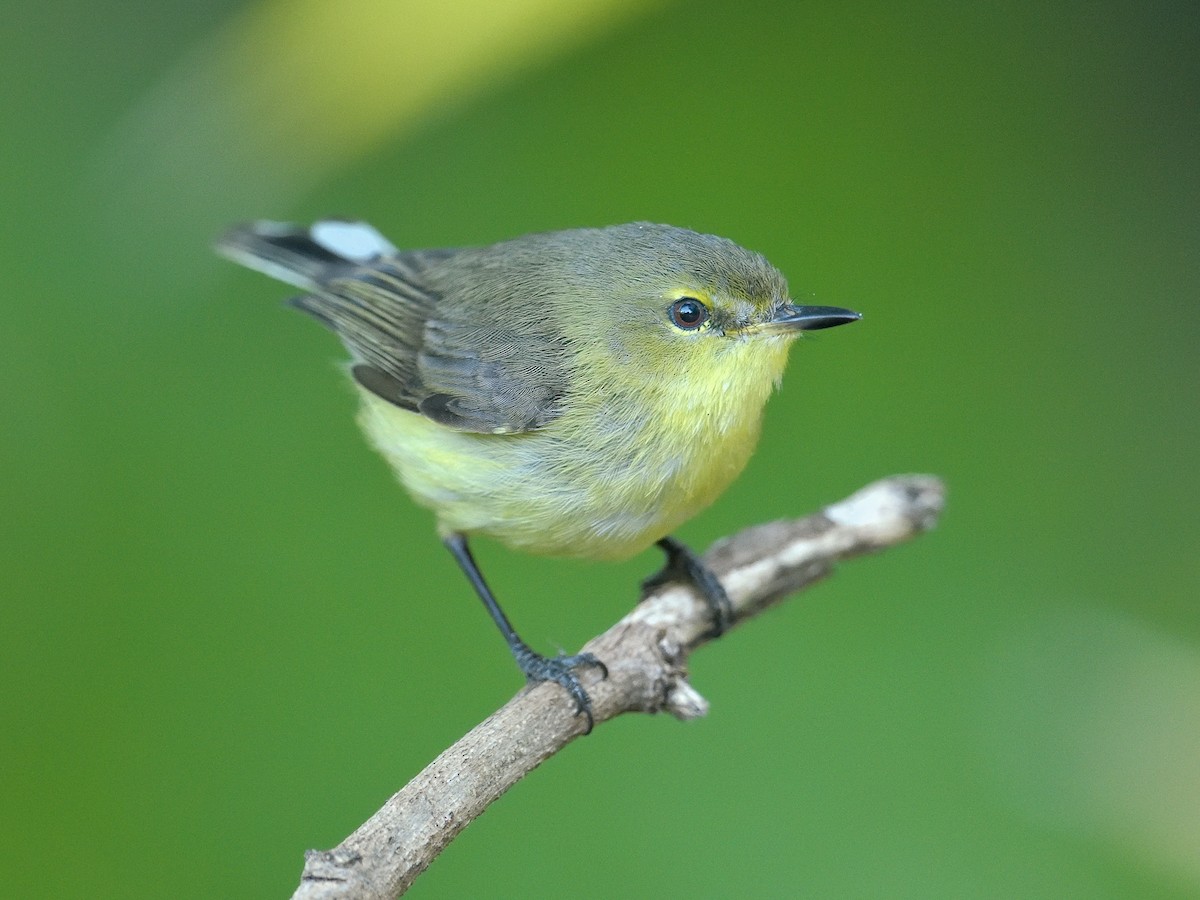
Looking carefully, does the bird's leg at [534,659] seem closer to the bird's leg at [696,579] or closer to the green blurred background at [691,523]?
the bird's leg at [696,579]

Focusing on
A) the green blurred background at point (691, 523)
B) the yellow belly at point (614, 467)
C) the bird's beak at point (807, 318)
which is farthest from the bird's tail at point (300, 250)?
the bird's beak at point (807, 318)

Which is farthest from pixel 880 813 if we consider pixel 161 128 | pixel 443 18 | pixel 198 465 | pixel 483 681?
pixel 161 128

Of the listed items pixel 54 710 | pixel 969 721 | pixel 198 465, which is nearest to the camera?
pixel 54 710

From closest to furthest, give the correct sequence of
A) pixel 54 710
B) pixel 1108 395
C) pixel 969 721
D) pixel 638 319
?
pixel 638 319 → pixel 54 710 → pixel 969 721 → pixel 1108 395

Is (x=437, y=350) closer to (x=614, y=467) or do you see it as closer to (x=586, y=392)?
(x=586, y=392)

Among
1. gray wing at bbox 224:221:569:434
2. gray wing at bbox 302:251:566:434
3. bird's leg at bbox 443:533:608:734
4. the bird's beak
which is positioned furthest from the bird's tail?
the bird's beak

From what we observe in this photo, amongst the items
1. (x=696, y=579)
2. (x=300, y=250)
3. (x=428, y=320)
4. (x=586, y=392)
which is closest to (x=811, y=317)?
(x=586, y=392)

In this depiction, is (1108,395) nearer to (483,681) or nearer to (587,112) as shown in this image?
(587,112)
